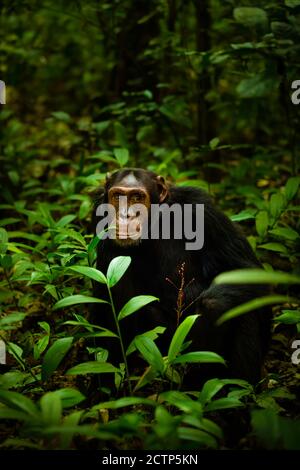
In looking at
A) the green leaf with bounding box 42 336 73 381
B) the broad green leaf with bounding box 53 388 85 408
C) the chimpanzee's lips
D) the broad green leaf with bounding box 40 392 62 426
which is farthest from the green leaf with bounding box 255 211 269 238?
the broad green leaf with bounding box 40 392 62 426

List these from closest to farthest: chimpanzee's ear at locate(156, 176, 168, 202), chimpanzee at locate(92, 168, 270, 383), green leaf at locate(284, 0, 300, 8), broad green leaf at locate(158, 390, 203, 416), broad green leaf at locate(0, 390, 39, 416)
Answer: broad green leaf at locate(0, 390, 39, 416)
broad green leaf at locate(158, 390, 203, 416)
chimpanzee at locate(92, 168, 270, 383)
green leaf at locate(284, 0, 300, 8)
chimpanzee's ear at locate(156, 176, 168, 202)

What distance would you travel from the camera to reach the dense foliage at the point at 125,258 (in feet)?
7.46

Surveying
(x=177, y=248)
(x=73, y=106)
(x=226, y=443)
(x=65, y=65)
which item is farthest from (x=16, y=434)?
(x=65, y=65)

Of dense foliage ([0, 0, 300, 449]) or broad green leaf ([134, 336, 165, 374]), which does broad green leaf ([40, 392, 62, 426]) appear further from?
broad green leaf ([134, 336, 165, 374])

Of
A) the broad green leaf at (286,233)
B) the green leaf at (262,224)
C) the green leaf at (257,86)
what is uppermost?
the green leaf at (257,86)

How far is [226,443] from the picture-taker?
8.66ft

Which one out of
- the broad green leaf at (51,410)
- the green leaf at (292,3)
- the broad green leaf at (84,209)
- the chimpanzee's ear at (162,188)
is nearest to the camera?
the broad green leaf at (51,410)

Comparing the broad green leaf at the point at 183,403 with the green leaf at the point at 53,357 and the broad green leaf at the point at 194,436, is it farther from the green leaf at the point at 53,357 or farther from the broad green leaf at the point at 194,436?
the green leaf at the point at 53,357

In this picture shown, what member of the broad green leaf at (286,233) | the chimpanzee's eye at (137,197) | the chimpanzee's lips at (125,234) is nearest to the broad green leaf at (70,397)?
the chimpanzee's lips at (125,234)

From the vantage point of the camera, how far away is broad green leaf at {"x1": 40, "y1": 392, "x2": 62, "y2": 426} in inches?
78.8

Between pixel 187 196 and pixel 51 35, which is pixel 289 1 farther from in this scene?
pixel 51 35

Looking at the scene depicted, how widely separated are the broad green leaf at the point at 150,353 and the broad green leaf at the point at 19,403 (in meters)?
0.58

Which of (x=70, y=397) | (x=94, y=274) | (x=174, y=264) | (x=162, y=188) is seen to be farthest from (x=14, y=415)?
(x=162, y=188)

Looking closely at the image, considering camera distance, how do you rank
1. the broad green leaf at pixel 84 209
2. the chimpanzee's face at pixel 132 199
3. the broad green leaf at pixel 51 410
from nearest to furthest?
the broad green leaf at pixel 51 410 < the chimpanzee's face at pixel 132 199 < the broad green leaf at pixel 84 209
